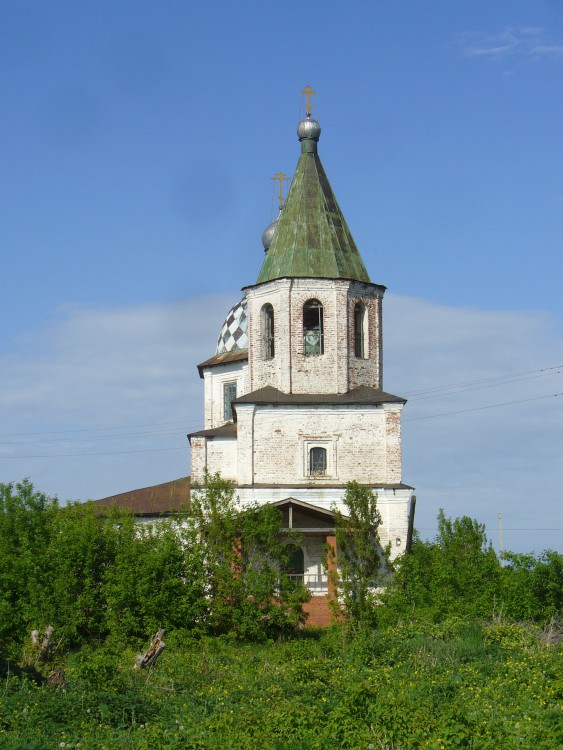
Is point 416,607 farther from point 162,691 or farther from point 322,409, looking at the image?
point 162,691

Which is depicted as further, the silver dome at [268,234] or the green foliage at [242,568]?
the silver dome at [268,234]

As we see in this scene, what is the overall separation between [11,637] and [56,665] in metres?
5.15

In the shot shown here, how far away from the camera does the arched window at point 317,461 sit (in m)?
27.8

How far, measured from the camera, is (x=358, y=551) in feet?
83.2

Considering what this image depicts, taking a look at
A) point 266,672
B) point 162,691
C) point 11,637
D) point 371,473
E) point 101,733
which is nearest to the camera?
point 101,733

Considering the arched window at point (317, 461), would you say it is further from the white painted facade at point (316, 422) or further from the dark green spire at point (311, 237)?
the dark green spire at point (311, 237)

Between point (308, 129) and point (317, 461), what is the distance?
8.65 meters

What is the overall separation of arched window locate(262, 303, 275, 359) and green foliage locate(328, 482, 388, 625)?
4.53 m

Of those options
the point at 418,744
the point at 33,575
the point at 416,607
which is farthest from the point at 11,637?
the point at 418,744

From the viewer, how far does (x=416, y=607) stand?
24.0 meters

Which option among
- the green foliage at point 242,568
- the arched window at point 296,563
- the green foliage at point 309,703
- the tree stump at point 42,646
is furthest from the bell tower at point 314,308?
the tree stump at point 42,646

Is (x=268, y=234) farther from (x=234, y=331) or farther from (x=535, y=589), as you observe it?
(x=535, y=589)

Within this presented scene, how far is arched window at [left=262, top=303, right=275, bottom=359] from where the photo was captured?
2909 cm

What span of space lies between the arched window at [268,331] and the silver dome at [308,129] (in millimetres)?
4751
